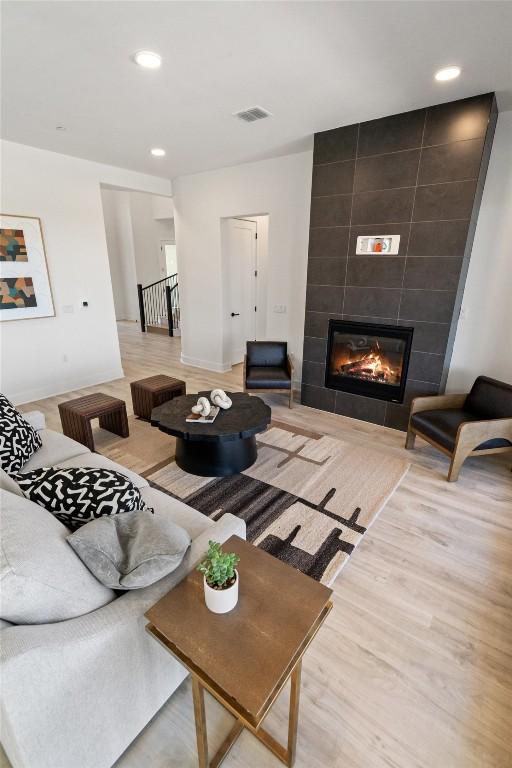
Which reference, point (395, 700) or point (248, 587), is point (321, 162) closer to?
point (248, 587)

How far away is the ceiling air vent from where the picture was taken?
3.10 metres

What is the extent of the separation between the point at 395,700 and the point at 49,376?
4925mm

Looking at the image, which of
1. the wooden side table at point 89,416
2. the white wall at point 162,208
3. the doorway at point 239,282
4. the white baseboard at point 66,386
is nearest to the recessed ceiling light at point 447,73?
the doorway at point 239,282

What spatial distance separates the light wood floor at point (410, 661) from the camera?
4.32 feet

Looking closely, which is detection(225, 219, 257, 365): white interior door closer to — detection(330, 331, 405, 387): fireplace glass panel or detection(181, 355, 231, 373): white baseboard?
detection(181, 355, 231, 373): white baseboard

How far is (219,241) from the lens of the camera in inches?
209

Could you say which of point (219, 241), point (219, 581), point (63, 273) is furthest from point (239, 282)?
point (219, 581)

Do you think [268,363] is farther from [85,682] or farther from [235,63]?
[85,682]

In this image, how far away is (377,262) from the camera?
362 centimetres

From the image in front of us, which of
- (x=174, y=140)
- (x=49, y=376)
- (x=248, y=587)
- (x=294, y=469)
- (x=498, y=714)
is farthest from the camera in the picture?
(x=49, y=376)

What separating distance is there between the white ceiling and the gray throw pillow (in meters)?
2.62

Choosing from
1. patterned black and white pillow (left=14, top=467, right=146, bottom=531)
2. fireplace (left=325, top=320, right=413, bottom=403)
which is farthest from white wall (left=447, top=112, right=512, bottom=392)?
patterned black and white pillow (left=14, top=467, right=146, bottom=531)

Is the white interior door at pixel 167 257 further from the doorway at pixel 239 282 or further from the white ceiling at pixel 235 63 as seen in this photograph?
the white ceiling at pixel 235 63

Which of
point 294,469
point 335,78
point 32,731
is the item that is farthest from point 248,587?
point 335,78
